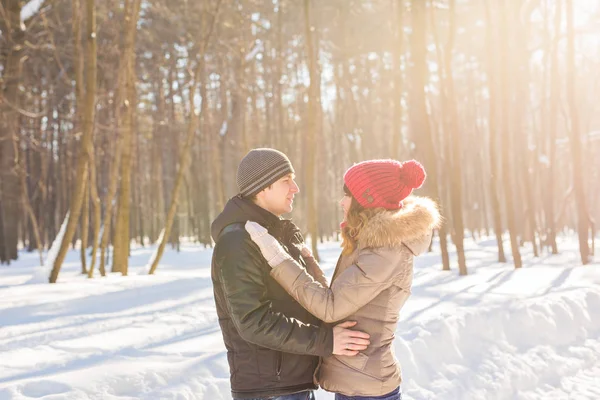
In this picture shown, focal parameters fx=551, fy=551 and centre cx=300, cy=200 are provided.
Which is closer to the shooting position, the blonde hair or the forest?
the blonde hair

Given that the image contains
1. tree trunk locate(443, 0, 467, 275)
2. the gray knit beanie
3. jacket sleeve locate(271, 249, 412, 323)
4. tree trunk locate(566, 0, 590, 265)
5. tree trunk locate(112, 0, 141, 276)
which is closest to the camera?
jacket sleeve locate(271, 249, 412, 323)

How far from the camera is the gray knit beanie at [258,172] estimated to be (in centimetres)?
234

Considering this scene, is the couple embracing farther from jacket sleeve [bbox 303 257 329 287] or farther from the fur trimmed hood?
jacket sleeve [bbox 303 257 329 287]

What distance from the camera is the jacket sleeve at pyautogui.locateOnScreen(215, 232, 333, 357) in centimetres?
211

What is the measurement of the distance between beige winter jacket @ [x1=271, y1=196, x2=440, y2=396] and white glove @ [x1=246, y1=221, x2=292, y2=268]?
0.04 metres

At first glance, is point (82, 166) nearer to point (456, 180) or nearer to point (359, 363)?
point (456, 180)

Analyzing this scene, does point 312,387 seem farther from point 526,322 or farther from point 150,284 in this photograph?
point 150,284

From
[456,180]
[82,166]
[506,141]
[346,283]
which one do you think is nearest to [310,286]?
[346,283]

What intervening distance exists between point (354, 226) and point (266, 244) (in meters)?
0.47

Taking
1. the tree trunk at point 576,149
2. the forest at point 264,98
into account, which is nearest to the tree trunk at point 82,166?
the forest at point 264,98

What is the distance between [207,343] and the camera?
5.20m

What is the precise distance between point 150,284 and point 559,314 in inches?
233

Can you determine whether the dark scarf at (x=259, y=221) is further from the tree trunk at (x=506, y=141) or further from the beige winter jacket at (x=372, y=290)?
the tree trunk at (x=506, y=141)

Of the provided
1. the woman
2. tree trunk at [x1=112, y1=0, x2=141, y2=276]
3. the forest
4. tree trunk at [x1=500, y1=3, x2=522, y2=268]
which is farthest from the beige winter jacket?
tree trunk at [x1=500, y1=3, x2=522, y2=268]
